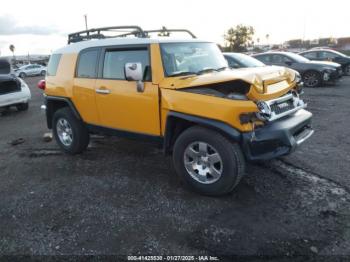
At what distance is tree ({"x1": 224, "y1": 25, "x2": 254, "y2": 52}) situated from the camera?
4806 centimetres

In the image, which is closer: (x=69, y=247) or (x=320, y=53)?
(x=69, y=247)

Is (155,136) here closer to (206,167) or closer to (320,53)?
(206,167)

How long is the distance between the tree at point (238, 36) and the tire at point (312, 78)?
35.4 meters

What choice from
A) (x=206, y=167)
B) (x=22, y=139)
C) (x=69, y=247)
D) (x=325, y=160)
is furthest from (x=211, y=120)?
(x=22, y=139)

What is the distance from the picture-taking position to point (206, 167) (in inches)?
165

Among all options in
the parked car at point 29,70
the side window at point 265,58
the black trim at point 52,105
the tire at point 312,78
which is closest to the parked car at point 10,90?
the black trim at point 52,105

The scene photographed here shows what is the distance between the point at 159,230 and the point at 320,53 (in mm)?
15923

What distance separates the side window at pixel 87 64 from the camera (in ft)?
17.4

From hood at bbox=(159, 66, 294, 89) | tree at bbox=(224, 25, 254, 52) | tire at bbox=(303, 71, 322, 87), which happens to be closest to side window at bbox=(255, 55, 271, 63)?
tire at bbox=(303, 71, 322, 87)

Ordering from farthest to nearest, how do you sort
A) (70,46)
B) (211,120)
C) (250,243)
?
(70,46) → (211,120) → (250,243)

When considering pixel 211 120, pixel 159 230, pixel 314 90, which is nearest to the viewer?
pixel 159 230

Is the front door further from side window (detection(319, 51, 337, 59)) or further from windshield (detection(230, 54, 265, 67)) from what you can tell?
side window (detection(319, 51, 337, 59))

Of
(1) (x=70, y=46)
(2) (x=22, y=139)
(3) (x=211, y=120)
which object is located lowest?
(2) (x=22, y=139)

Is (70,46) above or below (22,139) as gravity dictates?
above
